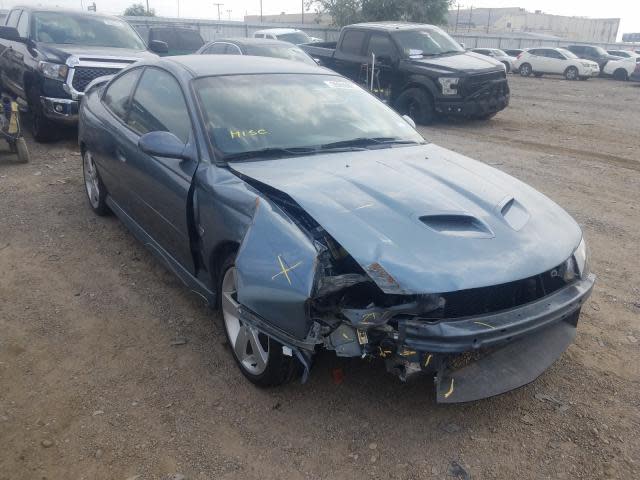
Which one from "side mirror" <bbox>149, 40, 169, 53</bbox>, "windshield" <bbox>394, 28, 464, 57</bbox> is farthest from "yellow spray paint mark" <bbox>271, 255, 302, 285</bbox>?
"windshield" <bbox>394, 28, 464, 57</bbox>

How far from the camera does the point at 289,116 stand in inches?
147

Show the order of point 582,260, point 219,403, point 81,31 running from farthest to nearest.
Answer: point 81,31 → point 582,260 → point 219,403

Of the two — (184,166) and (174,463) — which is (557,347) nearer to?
(174,463)

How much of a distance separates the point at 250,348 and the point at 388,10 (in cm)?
3350

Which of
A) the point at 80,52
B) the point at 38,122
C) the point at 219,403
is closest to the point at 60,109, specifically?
the point at 38,122

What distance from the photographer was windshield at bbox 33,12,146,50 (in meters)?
8.49

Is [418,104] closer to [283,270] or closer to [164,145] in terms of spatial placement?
[164,145]

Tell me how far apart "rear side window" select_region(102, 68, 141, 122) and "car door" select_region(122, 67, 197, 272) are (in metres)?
0.16

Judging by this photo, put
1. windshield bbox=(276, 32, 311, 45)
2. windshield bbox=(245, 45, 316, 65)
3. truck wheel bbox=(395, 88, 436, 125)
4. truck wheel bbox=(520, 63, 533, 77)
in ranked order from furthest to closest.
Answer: truck wheel bbox=(520, 63, 533, 77) < windshield bbox=(276, 32, 311, 45) < truck wheel bbox=(395, 88, 436, 125) < windshield bbox=(245, 45, 316, 65)

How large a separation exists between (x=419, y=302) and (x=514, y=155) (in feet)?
22.5

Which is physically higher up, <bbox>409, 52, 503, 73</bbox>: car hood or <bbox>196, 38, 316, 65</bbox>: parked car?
<bbox>196, 38, 316, 65</bbox>: parked car

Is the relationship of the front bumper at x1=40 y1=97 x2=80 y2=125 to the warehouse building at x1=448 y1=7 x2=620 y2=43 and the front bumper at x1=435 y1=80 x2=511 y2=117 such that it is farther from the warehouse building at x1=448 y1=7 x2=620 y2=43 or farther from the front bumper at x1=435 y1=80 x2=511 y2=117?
the warehouse building at x1=448 y1=7 x2=620 y2=43

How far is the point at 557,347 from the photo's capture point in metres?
2.93

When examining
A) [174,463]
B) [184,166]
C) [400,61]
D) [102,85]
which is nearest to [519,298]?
[174,463]
